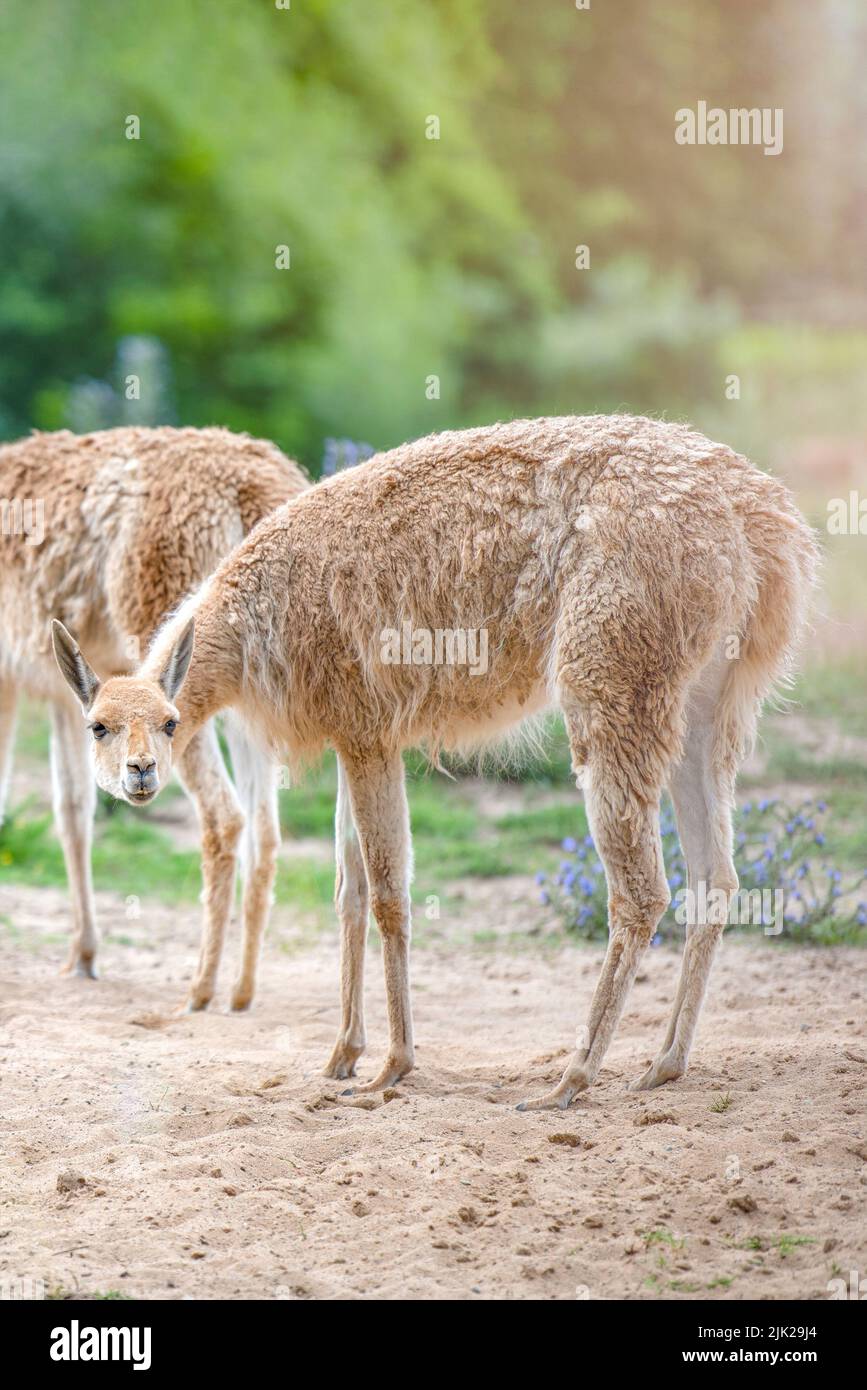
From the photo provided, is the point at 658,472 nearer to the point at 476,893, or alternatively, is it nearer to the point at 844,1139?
the point at 844,1139

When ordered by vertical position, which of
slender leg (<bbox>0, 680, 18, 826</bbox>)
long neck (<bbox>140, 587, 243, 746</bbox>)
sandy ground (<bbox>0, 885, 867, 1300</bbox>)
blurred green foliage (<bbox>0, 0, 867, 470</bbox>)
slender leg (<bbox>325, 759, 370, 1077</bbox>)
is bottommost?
sandy ground (<bbox>0, 885, 867, 1300</bbox>)

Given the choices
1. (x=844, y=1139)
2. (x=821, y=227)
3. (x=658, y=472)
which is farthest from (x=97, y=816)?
(x=821, y=227)

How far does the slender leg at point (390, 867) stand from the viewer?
513 cm

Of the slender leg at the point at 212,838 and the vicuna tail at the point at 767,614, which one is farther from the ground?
the vicuna tail at the point at 767,614

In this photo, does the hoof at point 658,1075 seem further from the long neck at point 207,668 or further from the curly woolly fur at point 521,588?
the long neck at point 207,668

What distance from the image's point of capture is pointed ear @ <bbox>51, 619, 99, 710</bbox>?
15.8 ft

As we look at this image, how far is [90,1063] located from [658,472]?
280 cm

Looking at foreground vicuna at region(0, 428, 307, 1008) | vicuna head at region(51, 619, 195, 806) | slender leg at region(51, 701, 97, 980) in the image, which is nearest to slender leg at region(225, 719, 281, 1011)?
foreground vicuna at region(0, 428, 307, 1008)

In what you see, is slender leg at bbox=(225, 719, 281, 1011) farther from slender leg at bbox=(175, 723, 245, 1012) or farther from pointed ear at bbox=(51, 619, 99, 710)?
pointed ear at bbox=(51, 619, 99, 710)

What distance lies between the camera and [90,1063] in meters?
5.28

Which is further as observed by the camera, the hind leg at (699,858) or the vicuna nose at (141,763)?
the hind leg at (699,858)

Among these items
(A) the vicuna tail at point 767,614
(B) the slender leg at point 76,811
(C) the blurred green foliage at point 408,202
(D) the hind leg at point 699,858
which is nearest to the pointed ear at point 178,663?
(D) the hind leg at point 699,858

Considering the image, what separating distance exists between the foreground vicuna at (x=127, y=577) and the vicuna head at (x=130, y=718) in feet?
3.86

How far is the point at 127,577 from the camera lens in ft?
20.6
